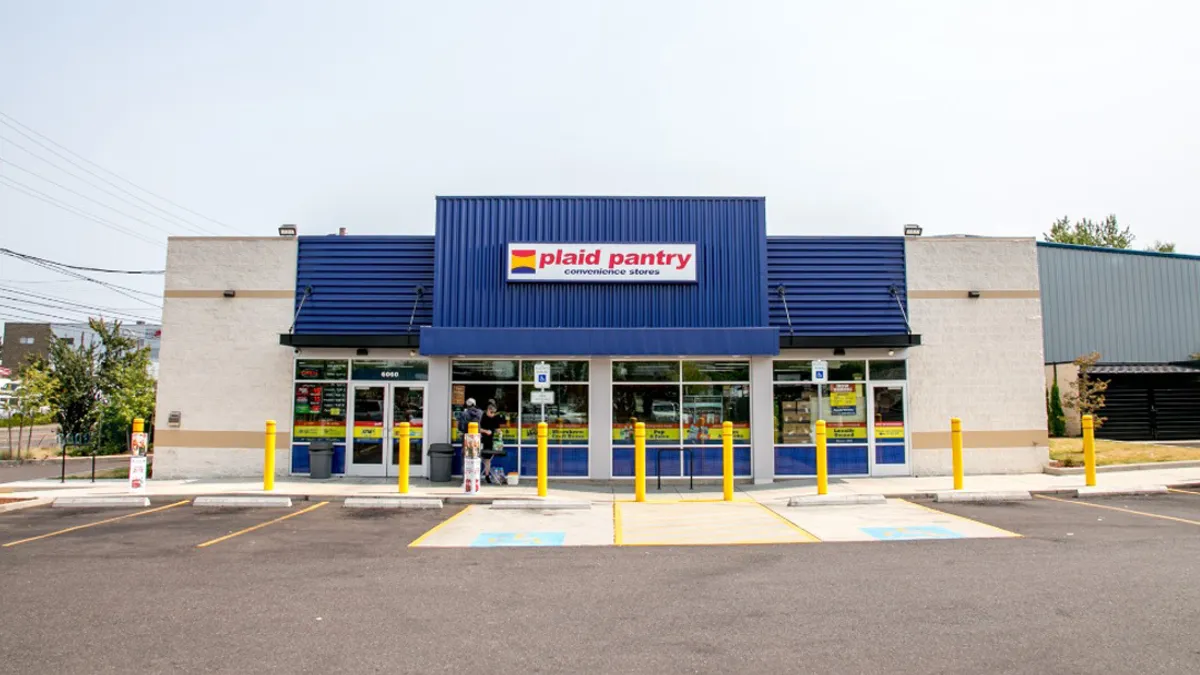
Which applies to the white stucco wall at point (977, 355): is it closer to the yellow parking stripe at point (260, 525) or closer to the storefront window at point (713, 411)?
the storefront window at point (713, 411)

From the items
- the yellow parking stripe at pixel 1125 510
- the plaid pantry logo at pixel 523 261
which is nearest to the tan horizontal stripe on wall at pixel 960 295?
the yellow parking stripe at pixel 1125 510

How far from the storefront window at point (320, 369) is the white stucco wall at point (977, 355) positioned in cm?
1287

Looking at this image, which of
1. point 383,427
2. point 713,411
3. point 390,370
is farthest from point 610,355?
point 383,427

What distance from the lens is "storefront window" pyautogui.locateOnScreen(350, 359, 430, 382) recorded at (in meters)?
17.5

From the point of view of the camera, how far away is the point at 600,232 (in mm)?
17328

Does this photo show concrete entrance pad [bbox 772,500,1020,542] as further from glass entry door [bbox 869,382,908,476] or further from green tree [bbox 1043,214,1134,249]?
green tree [bbox 1043,214,1134,249]

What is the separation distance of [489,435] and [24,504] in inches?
321

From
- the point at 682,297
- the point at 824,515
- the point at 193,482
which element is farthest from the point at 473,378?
the point at 824,515

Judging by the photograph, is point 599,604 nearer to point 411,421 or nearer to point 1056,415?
point 411,421

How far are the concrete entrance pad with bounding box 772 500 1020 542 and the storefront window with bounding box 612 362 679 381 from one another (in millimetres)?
4590

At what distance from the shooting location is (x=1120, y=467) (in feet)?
56.1

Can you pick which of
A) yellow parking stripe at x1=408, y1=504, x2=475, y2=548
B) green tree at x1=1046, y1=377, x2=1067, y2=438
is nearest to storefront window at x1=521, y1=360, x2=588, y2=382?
yellow parking stripe at x1=408, y1=504, x2=475, y2=548

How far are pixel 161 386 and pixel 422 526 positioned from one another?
954cm

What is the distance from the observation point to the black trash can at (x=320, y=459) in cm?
1677
